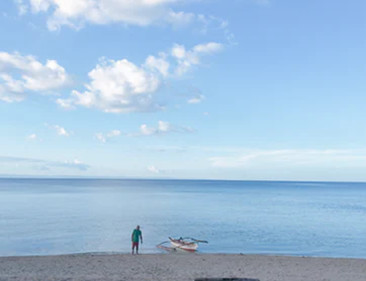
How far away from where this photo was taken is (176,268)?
17141mm

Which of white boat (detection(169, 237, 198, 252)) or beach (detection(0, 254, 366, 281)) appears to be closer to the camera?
beach (detection(0, 254, 366, 281))

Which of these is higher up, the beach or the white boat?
the beach

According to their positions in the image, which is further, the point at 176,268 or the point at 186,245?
the point at 186,245

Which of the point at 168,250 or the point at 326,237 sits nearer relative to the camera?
the point at 168,250

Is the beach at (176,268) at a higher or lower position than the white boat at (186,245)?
higher

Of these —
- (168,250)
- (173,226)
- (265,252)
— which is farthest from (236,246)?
(173,226)

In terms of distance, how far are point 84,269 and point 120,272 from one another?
6.02 ft

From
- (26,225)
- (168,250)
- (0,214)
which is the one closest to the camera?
(168,250)

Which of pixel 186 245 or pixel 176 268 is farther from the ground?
pixel 176 268

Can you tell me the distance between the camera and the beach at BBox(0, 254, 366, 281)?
14.9m

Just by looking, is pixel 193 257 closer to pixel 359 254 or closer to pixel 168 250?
pixel 168 250

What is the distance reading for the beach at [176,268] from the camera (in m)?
14.9

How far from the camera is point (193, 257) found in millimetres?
20984

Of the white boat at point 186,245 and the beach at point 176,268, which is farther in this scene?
the white boat at point 186,245
